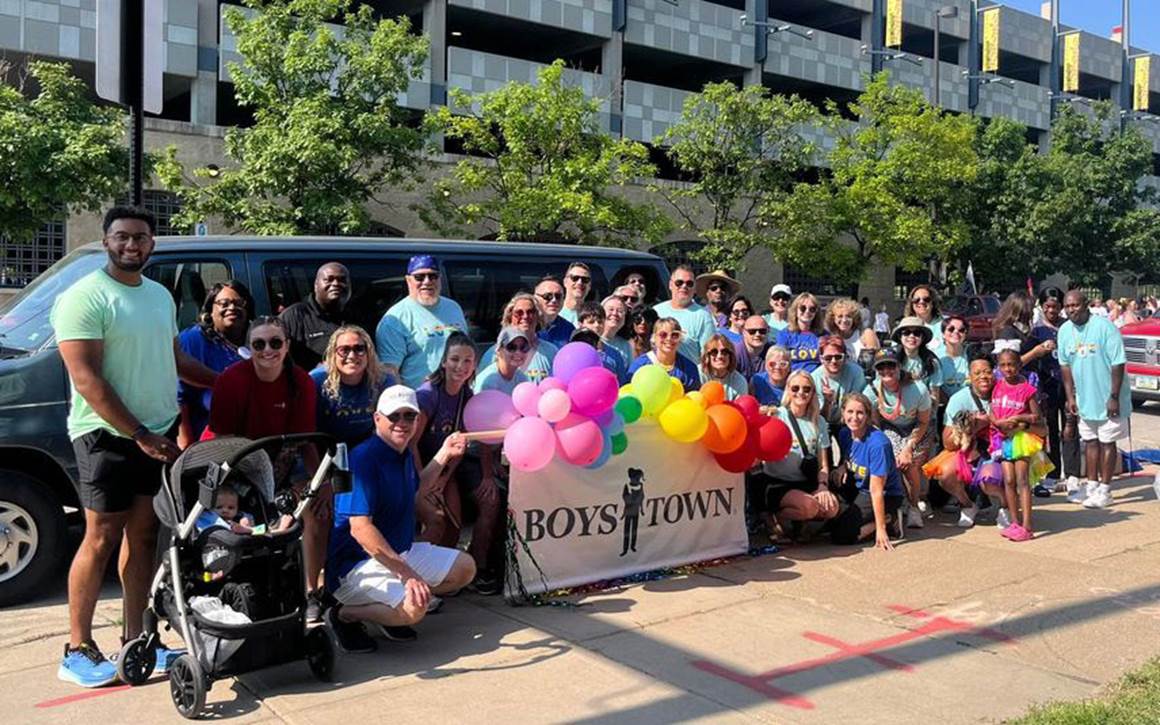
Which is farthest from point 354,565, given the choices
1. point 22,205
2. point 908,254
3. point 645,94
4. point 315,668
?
point 645,94

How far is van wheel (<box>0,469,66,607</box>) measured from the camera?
17.8 ft

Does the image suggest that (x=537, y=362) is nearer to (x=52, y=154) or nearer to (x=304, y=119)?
(x=52, y=154)

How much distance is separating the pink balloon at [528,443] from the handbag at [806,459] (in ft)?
6.82

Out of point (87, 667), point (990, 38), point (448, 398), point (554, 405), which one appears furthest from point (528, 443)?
point (990, 38)

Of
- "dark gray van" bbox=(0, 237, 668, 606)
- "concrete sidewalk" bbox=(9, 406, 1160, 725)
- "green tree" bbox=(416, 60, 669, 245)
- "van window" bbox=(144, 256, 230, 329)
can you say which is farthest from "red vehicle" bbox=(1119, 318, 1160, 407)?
"van window" bbox=(144, 256, 230, 329)

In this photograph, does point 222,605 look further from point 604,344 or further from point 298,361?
point 604,344

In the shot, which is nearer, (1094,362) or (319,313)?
(319,313)

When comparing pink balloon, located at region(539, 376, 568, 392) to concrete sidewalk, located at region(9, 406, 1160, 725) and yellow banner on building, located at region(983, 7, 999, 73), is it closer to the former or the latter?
concrete sidewalk, located at region(9, 406, 1160, 725)

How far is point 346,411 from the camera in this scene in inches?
210

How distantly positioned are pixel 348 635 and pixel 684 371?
2858mm

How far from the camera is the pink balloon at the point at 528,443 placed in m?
5.43

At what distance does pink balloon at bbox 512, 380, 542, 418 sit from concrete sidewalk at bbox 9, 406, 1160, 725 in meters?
1.09

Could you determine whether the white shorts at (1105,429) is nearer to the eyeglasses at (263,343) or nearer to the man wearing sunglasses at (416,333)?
the man wearing sunglasses at (416,333)

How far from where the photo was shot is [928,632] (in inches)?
205
